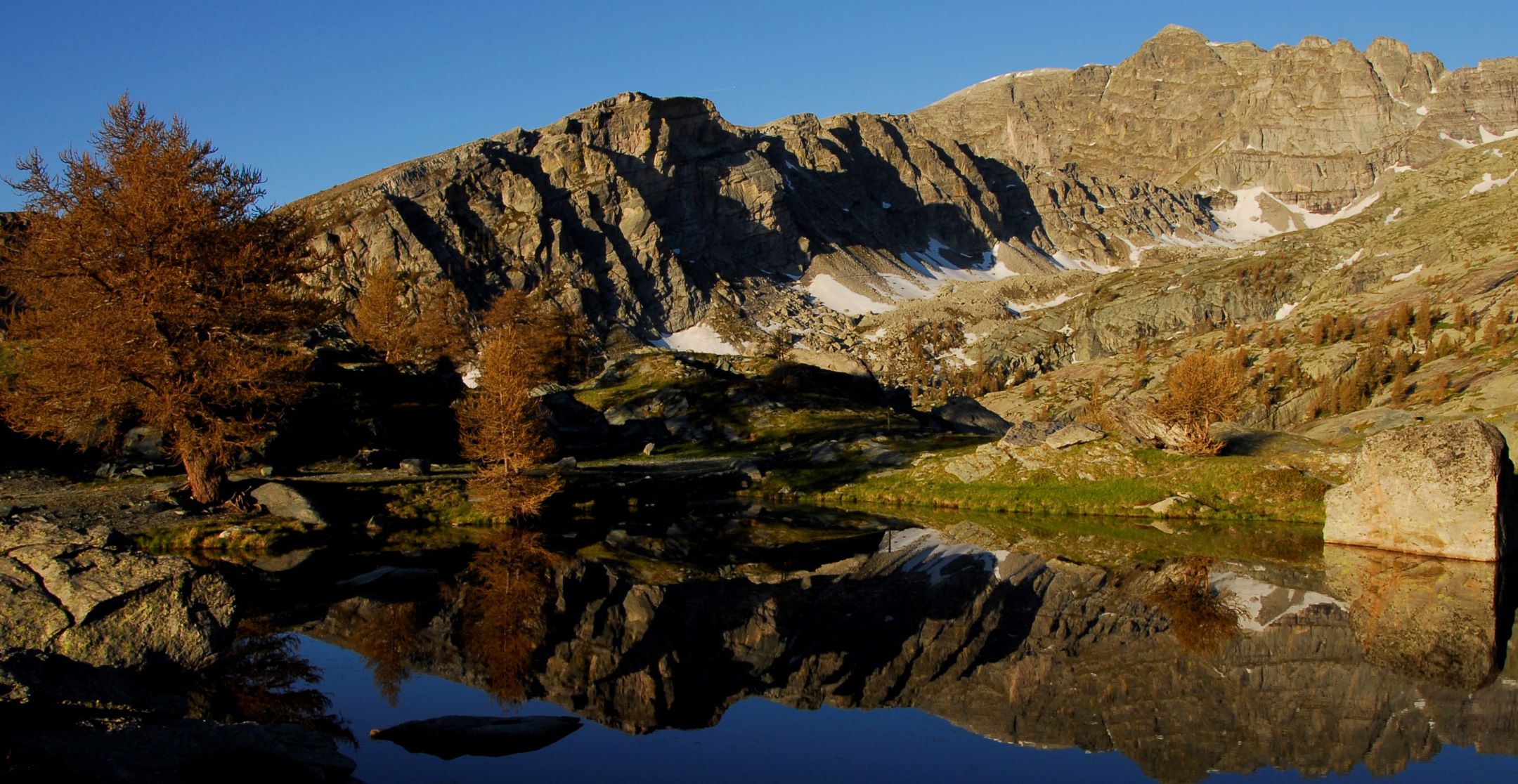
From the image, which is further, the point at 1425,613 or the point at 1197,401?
the point at 1197,401

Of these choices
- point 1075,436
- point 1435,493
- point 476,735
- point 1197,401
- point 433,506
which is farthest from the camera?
point 1075,436

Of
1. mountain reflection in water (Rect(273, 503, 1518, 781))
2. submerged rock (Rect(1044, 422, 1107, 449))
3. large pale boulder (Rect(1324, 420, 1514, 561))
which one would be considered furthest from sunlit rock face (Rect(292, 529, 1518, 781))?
submerged rock (Rect(1044, 422, 1107, 449))

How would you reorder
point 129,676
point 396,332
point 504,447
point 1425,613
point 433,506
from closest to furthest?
point 129,676, point 1425,613, point 504,447, point 433,506, point 396,332

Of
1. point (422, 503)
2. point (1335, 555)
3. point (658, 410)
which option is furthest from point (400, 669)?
point (658, 410)

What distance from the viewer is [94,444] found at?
40.3m

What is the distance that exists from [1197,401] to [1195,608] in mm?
24234

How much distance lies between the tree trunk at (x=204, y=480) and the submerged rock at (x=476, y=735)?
24257 mm

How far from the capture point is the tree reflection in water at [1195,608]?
20.0 metres

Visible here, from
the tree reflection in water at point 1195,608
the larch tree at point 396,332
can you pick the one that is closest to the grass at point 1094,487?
the tree reflection in water at point 1195,608

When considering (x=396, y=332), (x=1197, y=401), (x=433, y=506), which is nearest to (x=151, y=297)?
(x=433, y=506)

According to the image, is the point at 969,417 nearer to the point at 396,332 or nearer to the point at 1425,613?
the point at 396,332

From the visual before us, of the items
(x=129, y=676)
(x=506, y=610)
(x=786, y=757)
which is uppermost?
(x=129, y=676)

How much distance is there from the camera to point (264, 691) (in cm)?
1694

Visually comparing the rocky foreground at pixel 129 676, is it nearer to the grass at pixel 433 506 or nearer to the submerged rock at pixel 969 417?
the grass at pixel 433 506
